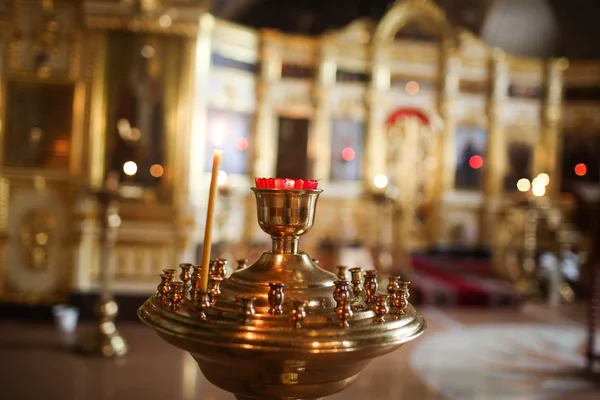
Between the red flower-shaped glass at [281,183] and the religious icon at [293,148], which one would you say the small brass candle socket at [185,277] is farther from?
the religious icon at [293,148]

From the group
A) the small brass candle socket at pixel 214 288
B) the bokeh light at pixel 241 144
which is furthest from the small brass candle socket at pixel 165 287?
the bokeh light at pixel 241 144

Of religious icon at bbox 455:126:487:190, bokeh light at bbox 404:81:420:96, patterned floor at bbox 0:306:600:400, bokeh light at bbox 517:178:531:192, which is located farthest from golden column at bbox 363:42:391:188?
patterned floor at bbox 0:306:600:400

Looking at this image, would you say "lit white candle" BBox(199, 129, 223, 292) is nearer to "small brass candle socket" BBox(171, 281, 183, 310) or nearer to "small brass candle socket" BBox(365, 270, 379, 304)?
"small brass candle socket" BBox(171, 281, 183, 310)

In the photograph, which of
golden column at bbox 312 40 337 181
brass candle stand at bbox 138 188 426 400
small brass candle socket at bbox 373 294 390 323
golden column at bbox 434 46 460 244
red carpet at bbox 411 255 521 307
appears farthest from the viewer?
golden column at bbox 434 46 460 244

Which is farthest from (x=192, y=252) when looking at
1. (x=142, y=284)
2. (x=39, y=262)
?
(x=39, y=262)

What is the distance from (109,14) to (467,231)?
274 inches

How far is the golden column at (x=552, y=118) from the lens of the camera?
34.7ft

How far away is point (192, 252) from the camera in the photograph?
6.45 m

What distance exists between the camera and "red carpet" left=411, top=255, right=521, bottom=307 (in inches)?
307

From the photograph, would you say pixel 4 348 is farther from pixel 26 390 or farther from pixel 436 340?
pixel 436 340

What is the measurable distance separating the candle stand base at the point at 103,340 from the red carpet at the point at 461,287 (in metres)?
4.02

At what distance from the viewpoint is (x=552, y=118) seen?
10.6 meters

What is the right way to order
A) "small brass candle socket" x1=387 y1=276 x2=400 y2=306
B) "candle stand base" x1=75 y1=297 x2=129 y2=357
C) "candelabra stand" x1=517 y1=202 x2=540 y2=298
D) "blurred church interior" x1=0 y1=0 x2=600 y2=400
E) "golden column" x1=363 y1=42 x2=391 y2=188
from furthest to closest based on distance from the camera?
"golden column" x1=363 y1=42 x2=391 y2=188
"candelabra stand" x1=517 y1=202 x2=540 y2=298
"blurred church interior" x1=0 y1=0 x2=600 y2=400
"candle stand base" x1=75 y1=297 x2=129 y2=357
"small brass candle socket" x1=387 y1=276 x2=400 y2=306

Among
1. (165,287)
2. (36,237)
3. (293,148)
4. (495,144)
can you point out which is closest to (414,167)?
(495,144)
